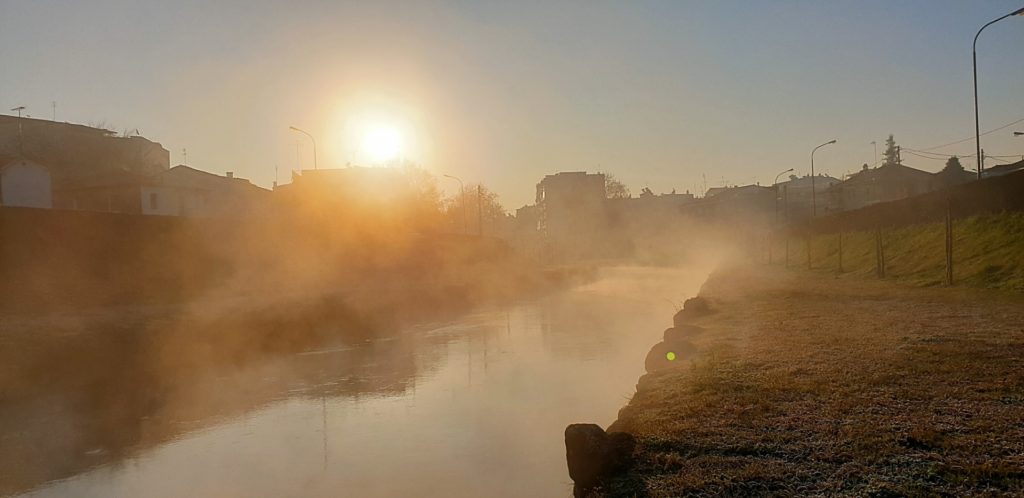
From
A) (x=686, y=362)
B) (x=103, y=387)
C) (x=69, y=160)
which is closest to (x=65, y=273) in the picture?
(x=103, y=387)

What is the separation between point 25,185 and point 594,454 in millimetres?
51038

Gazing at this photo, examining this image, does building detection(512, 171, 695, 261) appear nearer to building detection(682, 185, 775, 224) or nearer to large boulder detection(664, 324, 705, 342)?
building detection(682, 185, 775, 224)

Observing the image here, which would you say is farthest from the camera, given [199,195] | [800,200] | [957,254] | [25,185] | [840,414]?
[800,200]

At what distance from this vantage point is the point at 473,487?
31.9 ft

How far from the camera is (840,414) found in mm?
8312

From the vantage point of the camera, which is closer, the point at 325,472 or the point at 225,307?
the point at 325,472

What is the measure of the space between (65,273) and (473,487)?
26.3 m

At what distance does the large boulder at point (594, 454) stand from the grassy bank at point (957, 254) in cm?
1829

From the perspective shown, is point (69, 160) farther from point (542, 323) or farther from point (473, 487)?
point (473, 487)

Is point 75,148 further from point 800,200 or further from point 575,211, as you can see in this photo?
point 800,200

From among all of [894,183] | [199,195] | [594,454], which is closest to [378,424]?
[594,454]

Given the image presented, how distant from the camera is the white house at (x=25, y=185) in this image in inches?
1815

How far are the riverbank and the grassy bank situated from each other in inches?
344

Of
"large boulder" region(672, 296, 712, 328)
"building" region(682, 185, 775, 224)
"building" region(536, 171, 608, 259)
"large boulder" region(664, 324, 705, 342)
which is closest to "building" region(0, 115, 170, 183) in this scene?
"large boulder" region(672, 296, 712, 328)
